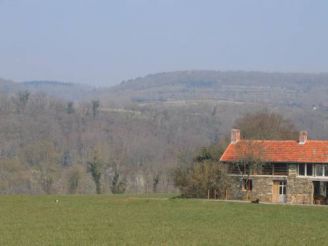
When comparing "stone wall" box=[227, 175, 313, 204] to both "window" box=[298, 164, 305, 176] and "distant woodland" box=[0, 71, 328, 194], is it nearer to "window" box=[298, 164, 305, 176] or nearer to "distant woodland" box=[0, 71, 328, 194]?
"window" box=[298, 164, 305, 176]

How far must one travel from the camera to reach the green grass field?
3192 cm

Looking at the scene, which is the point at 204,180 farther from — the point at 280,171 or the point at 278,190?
the point at 280,171

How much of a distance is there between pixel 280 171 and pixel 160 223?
2592 cm

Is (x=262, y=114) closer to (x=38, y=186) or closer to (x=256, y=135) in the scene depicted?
(x=256, y=135)

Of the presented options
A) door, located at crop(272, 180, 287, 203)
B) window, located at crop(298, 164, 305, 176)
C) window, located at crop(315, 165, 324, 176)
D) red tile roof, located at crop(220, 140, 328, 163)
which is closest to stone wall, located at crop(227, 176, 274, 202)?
door, located at crop(272, 180, 287, 203)

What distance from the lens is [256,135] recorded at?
8794 cm

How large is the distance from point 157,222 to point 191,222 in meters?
1.79

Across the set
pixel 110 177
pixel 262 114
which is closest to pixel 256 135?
pixel 262 114

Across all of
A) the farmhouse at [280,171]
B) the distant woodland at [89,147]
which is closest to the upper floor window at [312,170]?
the farmhouse at [280,171]

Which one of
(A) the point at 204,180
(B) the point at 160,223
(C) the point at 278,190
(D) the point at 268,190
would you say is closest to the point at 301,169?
(C) the point at 278,190

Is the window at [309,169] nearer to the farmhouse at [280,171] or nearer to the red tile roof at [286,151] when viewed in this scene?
the farmhouse at [280,171]

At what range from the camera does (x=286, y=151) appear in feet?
213

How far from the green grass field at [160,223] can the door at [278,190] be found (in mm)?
9044

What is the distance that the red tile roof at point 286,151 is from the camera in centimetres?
6316
